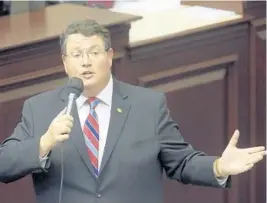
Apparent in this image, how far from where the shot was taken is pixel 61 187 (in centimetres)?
221

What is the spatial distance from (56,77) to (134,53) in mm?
354

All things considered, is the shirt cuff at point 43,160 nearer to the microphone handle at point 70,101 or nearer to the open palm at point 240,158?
the microphone handle at point 70,101

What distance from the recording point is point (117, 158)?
7.30 ft

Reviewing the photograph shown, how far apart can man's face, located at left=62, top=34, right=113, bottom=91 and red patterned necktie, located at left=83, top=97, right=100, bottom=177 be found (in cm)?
6

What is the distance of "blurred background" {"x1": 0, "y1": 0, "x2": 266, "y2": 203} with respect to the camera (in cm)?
289

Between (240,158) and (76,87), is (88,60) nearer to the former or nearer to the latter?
(76,87)

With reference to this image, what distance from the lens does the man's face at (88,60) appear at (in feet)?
7.21

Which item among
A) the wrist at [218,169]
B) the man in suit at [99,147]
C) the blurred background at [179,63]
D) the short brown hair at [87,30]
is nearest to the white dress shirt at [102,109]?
the man in suit at [99,147]

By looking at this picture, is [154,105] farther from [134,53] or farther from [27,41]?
[134,53]

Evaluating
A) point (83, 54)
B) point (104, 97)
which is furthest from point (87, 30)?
point (104, 97)

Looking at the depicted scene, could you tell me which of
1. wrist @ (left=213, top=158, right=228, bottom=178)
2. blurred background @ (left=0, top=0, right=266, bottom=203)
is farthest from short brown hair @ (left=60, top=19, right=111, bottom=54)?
blurred background @ (left=0, top=0, right=266, bottom=203)

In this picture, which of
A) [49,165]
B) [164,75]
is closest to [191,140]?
[164,75]

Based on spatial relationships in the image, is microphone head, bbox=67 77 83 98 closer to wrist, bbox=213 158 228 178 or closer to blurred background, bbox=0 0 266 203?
wrist, bbox=213 158 228 178

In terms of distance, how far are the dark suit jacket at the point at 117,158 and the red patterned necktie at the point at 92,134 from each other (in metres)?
0.01
